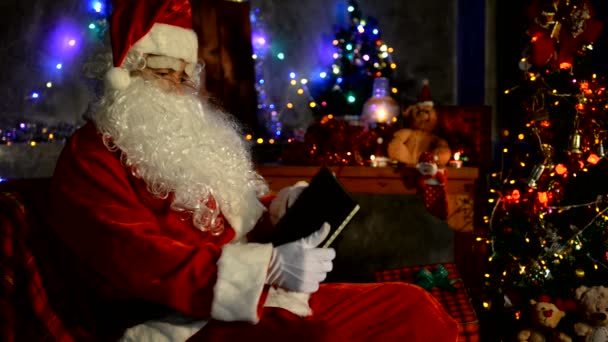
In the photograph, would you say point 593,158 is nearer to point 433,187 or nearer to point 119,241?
point 433,187

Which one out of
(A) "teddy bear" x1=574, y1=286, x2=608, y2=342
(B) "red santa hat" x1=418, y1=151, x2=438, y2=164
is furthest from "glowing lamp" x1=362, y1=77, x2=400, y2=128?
(A) "teddy bear" x1=574, y1=286, x2=608, y2=342

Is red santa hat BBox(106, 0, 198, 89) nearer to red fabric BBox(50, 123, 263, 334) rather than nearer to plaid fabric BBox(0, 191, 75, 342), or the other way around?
red fabric BBox(50, 123, 263, 334)

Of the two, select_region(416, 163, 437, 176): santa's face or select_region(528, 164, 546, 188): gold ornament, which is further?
select_region(416, 163, 437, 176): santa's face

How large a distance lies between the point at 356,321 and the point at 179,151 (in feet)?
2.66

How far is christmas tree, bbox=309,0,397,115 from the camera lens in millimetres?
4523

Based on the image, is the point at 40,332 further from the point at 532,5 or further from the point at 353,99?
the point at 353,99

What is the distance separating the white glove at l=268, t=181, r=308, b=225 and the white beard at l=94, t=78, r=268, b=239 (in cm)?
7

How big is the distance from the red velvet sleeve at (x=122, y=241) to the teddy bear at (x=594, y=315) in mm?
1857

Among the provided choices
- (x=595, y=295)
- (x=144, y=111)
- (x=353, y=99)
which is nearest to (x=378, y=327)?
(x=144, y=111)

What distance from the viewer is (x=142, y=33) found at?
1.76 m

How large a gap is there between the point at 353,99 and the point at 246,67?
1.00 meters

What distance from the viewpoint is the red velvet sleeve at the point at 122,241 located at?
59.3 inches

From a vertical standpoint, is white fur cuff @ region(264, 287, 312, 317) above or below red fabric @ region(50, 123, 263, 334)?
below

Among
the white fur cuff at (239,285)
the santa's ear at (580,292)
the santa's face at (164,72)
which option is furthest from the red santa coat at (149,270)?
the santa's ear at (580,292)
